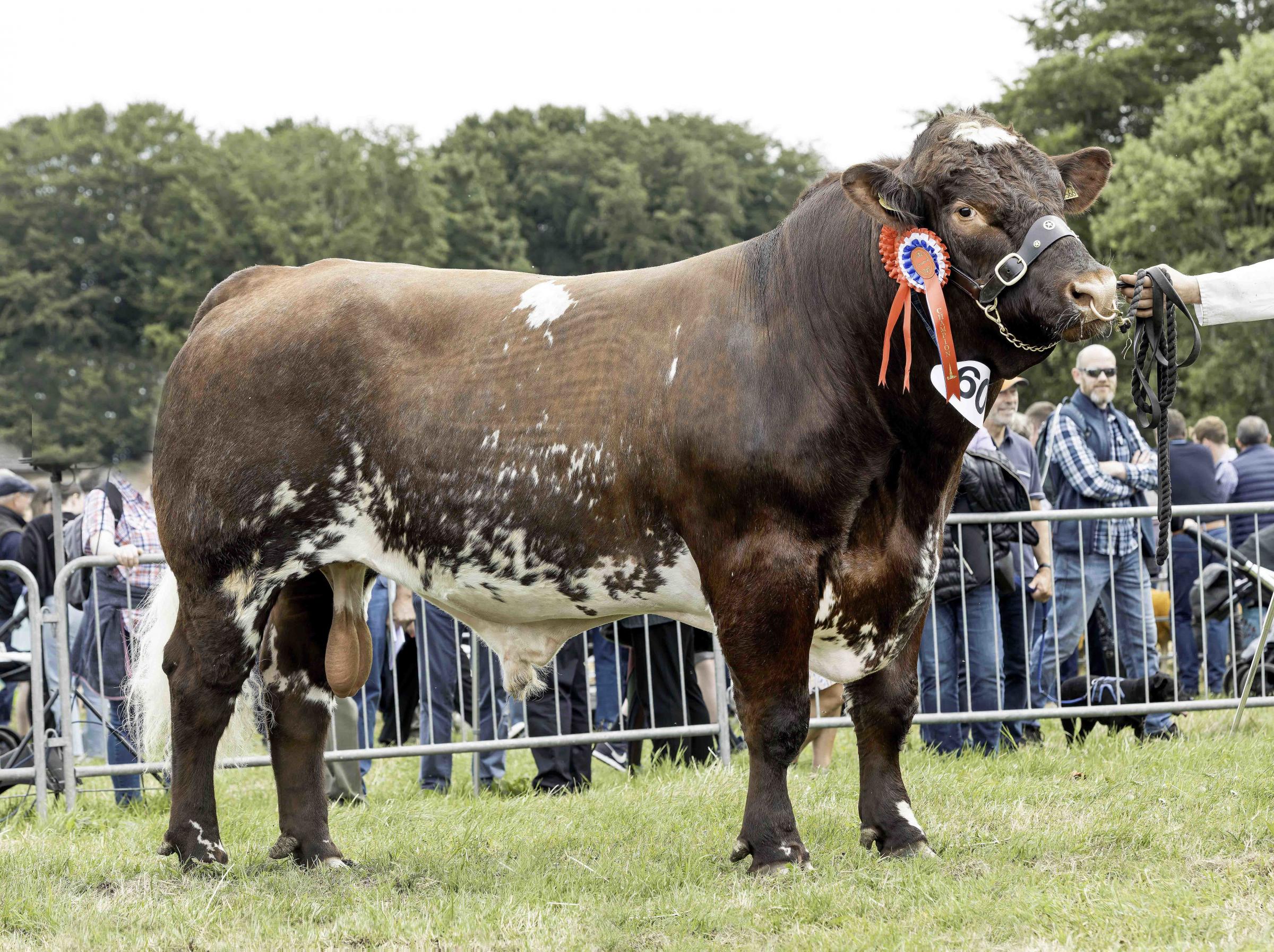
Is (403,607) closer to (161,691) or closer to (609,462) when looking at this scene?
(161,691)

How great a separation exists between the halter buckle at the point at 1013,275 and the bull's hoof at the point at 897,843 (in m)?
1.91

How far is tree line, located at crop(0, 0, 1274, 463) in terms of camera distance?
29062 mm

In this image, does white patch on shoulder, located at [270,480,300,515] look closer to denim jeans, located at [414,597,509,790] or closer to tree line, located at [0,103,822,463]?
denim jeans, located at [414,597,509,790]

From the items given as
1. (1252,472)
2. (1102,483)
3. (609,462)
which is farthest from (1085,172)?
(1252,472)

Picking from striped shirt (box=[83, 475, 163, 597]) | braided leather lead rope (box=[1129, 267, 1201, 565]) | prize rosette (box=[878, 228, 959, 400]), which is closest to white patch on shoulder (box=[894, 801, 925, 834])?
braided leather lead rope (box=[1129, 267, 1201, 565])

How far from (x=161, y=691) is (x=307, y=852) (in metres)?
1.04

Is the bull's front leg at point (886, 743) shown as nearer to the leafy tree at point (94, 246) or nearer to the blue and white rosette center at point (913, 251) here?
the blue and white rosette center at point (913, 251)

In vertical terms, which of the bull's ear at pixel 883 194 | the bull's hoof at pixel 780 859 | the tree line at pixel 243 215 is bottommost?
the bull's hoof at pixel 780 859

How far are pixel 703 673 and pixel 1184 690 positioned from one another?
13.3ft

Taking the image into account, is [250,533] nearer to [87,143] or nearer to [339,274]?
[339,274]

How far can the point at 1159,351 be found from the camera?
450cm

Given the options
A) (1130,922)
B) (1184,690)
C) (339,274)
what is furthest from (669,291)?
(1184,690)

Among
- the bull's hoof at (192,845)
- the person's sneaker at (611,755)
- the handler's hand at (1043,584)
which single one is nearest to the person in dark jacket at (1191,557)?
the handler's hand at (1043,584)

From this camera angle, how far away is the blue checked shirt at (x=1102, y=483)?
8211 mm
